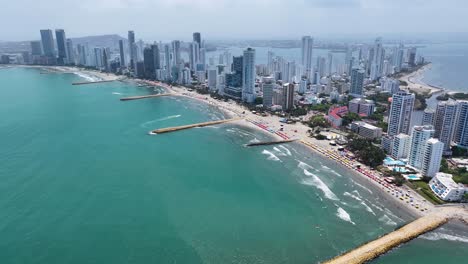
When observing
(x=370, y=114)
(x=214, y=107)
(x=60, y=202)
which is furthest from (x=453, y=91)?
(x=60, y=202)

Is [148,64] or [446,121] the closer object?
[446,121]

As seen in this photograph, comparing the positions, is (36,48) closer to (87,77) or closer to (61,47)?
(61,47)

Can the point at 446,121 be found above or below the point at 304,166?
above

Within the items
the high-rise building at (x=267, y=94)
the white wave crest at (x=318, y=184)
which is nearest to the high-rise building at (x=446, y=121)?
the white wave crest at (x=318, y=184)

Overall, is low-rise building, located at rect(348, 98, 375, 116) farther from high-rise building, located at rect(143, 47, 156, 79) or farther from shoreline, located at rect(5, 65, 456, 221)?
high-rise building, located at rect(143, 47, 156, 79)

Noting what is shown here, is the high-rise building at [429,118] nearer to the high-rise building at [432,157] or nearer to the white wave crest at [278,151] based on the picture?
the high-rise building at [432,157]

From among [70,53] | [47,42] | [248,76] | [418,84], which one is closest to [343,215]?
[248,76]
